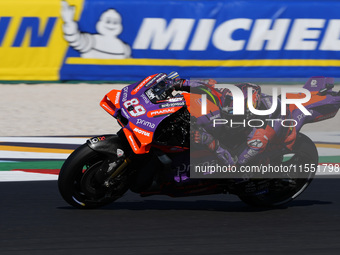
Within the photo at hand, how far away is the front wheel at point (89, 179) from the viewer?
5.50m

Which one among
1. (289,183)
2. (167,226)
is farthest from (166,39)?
(167,226)

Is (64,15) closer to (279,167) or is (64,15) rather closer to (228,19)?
(228,19)

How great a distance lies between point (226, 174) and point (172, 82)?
0.88m

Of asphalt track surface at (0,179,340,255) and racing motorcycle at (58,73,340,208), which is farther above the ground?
racing motorcycle at (58,73,340,208)

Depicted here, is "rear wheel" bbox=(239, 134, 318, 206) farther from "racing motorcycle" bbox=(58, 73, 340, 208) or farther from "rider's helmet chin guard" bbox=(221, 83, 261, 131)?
"rider's helmet chin guard" bbox=(221, 83, 261, 131)

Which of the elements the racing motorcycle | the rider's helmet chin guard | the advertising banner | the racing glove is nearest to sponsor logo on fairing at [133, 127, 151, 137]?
the racing motorcycle

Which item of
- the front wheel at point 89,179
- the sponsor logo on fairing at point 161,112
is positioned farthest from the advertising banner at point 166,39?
the sponsor logo on fairing at point 161,112

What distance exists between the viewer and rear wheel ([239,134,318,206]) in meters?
5.97

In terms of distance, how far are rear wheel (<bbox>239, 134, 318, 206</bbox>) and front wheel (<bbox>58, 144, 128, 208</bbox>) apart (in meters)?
1.15

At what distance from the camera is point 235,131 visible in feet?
18.9

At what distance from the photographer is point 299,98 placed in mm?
5902

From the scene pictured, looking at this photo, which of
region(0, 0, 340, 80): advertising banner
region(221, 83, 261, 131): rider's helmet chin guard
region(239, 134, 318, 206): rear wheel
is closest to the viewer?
region(221, 83, 261, 131): rider's helmet chin guard

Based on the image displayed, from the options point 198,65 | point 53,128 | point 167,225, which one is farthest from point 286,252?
point 198,65

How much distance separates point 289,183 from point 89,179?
1.74 m
